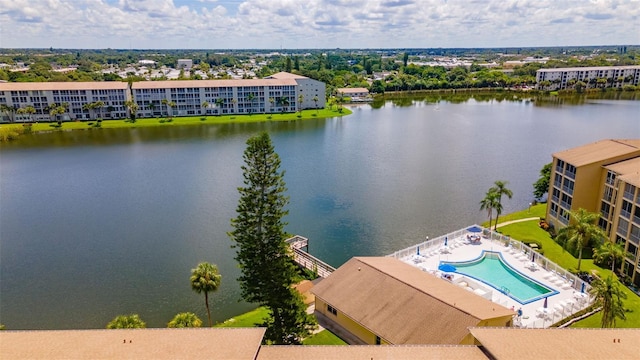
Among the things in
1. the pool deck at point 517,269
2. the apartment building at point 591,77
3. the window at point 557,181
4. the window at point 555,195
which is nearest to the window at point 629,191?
the window at point 557,181

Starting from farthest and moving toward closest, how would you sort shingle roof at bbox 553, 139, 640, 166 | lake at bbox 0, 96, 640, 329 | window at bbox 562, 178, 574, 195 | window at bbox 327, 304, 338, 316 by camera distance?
window at bbox 562, 178, 574, 195, shingle roof at bbox 553, 139, 640, 166, lake at bbox 0, 96, 640, 329, window at bbox 327, 304, 338, 316

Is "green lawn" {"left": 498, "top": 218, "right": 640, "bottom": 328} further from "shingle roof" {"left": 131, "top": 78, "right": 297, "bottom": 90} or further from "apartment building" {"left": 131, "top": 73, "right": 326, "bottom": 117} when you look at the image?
"shingle roof" {"left": 131, "top": 78, "right": 297, "bottom": 90}

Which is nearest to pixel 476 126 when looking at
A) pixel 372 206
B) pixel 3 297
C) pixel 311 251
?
pixel 372 206

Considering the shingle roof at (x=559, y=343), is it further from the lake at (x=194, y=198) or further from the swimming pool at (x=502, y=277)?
the lake at (x=194, y=198)

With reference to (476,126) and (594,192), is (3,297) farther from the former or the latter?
(476,126)

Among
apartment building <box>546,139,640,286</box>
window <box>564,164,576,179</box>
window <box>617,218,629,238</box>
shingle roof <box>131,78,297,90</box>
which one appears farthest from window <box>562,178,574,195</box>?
shingle roof <box>131,78,297,90</box>

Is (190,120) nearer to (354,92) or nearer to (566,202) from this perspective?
(354,92)

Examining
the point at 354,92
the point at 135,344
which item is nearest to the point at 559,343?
the point at 135,344
